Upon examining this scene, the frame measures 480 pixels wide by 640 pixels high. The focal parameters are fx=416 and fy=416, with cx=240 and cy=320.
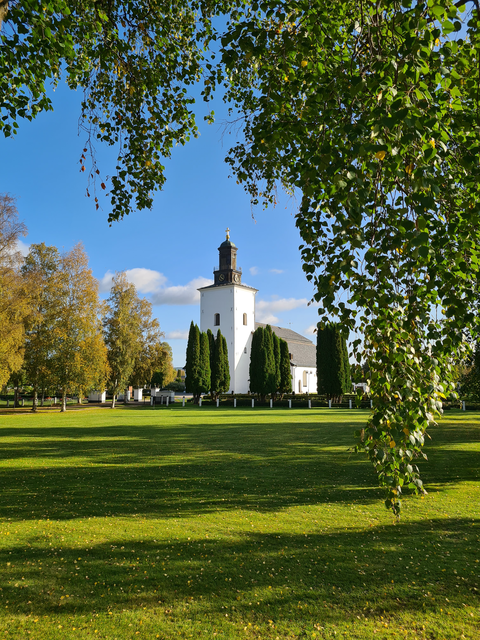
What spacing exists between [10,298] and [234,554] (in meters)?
21.4

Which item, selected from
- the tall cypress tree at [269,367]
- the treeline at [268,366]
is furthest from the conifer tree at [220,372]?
the tall cypress tree at [269,367]

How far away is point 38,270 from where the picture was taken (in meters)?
27.5

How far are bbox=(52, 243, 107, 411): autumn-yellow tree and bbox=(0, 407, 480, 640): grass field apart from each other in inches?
751

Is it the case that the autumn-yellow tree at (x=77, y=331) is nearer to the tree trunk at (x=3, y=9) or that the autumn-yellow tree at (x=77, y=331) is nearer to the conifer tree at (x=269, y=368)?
the conifer tree at (x=269, y=368)

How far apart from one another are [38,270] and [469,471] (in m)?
27.0

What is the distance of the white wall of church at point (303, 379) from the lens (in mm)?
58625

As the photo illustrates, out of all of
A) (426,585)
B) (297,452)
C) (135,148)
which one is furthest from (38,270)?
(426,585)

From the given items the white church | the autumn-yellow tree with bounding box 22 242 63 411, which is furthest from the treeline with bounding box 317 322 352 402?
the autumn-yellow tree with bounding box 22 242 63 411

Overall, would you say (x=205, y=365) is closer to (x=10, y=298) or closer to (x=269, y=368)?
(x=269, y=368)

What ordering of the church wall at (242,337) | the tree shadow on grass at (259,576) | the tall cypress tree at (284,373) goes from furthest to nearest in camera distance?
the church wall at (242,337), the tall cypress tree at (284,373), the tree shadow on grass at (259,576)

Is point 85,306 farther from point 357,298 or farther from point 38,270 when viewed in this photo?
point 357,298

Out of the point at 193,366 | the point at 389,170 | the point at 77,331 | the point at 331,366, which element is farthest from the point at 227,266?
the point at 389,170

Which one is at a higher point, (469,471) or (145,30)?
(145,30)

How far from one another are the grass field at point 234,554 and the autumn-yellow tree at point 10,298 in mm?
14543
